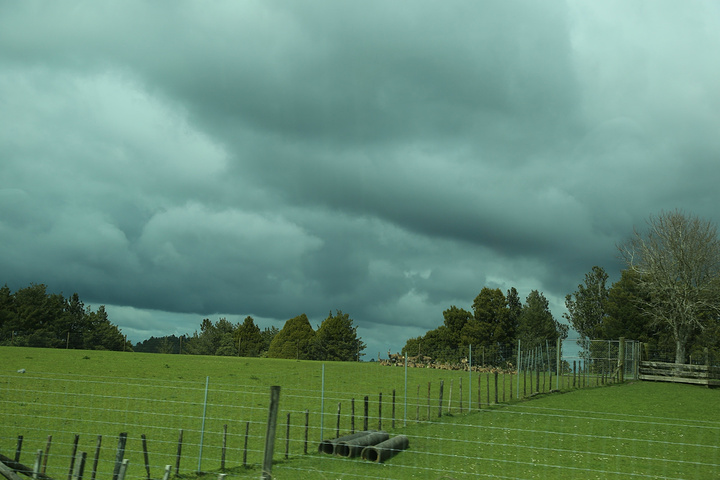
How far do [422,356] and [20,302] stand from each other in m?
53.9

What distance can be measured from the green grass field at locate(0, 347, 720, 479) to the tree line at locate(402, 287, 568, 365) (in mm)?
37377

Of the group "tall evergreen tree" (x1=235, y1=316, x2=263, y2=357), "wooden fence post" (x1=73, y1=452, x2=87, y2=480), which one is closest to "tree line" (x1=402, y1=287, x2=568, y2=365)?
"tall evergreen tree" (x1=235, y1=316, x2=263, y2=357)

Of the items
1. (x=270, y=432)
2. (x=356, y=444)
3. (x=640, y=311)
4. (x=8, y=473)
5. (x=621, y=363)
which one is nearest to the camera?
(x=270, y=432)

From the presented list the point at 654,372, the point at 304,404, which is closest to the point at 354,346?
the point at 654,372

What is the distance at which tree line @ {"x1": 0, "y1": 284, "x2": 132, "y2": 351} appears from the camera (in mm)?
73562

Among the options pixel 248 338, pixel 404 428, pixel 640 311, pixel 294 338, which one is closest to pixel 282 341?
pixel 294 338

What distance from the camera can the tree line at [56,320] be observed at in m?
73.6

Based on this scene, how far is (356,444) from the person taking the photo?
1582 cm

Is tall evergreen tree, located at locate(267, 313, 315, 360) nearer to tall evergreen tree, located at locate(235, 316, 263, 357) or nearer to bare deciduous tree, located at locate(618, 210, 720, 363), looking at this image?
tall evergreen tree, located at locate(235, 316, 263, 357)

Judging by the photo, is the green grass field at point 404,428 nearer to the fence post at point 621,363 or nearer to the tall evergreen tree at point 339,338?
the fence post at point 621,363

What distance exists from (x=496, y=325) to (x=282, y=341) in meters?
28.2

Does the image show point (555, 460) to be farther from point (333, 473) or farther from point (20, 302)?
point (20, 302)

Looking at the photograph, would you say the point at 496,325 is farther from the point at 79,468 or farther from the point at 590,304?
Result: the point at 79,468

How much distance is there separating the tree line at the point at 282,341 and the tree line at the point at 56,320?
7.81m
